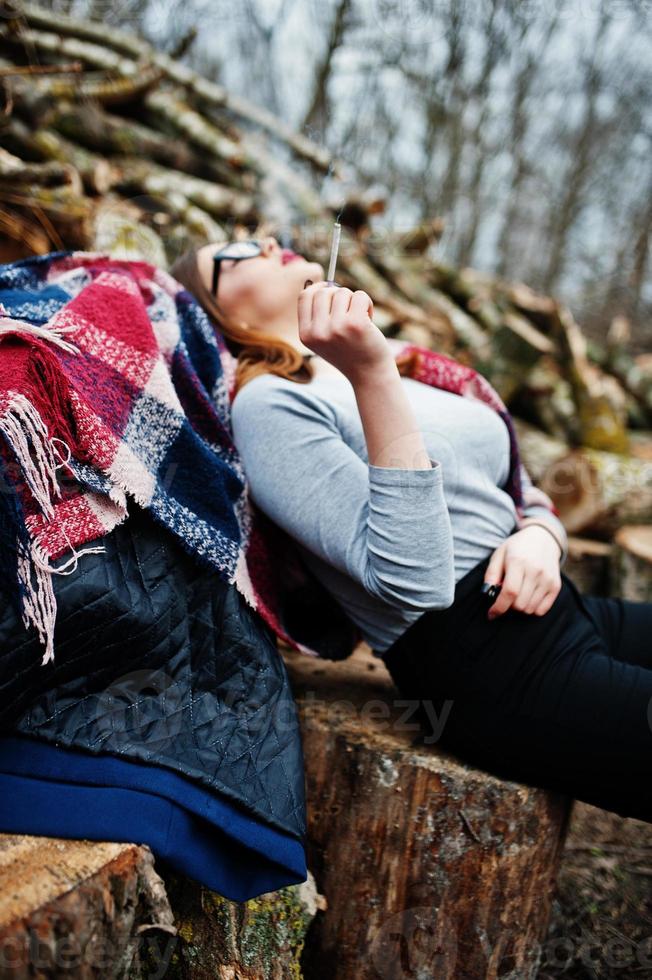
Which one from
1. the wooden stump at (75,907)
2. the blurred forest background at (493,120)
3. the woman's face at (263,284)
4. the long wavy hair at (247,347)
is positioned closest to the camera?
the wooden stump at (75,907)

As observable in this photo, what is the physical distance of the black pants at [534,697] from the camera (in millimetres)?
1318

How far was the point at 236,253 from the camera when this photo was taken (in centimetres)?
175

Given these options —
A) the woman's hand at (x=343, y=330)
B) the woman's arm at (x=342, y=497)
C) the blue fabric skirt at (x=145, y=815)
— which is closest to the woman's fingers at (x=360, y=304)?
the woman's hand at (x=343, y=330)

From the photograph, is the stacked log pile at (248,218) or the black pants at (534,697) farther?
the stacked log pile at (248,218)

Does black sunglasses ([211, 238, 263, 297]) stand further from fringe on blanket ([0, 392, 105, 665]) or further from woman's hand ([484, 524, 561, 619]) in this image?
woman's hand ([484, 524, 561, 619])

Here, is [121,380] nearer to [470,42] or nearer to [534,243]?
[470,42]

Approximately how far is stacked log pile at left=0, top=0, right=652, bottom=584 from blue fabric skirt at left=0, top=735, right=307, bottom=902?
254 centimetres

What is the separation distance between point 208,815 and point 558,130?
13.4 m

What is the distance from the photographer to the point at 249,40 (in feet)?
31.3

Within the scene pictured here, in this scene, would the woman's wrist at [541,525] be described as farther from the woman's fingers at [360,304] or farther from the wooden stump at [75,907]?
the wooden stump at [75,907]

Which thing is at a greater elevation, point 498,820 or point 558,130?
point 558,130

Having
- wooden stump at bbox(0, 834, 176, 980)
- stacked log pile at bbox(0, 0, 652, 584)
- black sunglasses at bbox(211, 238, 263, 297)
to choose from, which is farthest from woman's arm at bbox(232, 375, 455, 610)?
stacked log pile at bbox(0, 0, 652, 584)

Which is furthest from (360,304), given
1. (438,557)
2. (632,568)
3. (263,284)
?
(632,568)

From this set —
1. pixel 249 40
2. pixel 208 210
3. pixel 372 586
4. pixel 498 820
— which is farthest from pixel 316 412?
pixel 249 40
